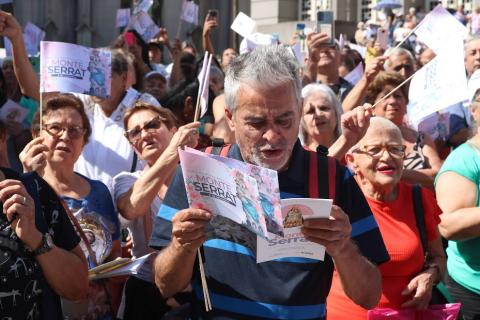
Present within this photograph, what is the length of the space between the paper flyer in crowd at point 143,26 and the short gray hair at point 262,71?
8.41 metres

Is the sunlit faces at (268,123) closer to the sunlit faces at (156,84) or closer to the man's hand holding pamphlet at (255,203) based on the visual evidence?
the man's hand holding pamphlet at (255,203)

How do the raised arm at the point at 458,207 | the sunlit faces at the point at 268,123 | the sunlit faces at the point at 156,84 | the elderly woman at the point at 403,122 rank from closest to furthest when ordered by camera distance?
the sunlit faces at the point at 268,123 < the raised arm at the point at 458,207 < the elderly woman at the point at 403,122 < the sunlit faces at the point at 156,84

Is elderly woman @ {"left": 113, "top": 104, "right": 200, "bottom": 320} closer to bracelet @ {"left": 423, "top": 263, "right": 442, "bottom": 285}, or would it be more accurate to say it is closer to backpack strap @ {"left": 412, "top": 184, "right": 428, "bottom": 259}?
backpack strap @ {"left": 412, "top": 184, "right": 428, "bottom": 259}

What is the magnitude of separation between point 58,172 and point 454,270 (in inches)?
85.9

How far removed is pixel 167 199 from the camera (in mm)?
3254

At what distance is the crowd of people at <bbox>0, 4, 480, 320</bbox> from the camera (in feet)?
10.1

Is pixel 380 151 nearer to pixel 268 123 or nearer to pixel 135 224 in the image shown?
pixel 135 224

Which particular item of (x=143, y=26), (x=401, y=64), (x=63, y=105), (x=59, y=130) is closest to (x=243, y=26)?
(x=401, y=64)

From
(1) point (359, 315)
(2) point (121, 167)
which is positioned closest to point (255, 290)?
(1) point (359, 315)

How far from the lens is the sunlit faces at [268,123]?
3.05m

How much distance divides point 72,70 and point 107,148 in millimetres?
612

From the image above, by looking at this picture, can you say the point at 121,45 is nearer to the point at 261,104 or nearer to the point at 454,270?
the point at 454,270

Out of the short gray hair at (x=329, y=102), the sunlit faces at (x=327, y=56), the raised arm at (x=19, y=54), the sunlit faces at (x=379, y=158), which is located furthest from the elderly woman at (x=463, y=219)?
the sunlit faces at (x=327, y=56)

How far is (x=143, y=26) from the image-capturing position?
1159 centimetres
